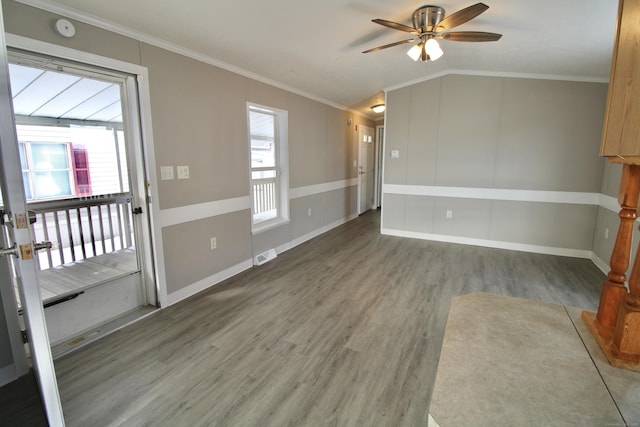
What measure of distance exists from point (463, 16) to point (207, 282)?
131 inches

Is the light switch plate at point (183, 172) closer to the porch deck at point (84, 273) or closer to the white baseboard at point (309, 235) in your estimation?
the porch deck at point (84, 273)

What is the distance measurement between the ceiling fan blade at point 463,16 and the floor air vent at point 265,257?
315 cm

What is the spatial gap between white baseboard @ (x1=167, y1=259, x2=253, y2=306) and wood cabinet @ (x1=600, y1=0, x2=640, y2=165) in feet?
10.6

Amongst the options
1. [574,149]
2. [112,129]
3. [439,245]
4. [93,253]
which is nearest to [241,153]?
[112,129]

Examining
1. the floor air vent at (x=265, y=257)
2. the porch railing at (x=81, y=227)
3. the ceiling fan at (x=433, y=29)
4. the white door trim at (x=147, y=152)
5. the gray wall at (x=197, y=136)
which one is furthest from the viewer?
the floor air vent at (x=265, y=257)

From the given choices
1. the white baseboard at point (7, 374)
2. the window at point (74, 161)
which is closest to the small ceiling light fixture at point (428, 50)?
the window at point (74, 161)

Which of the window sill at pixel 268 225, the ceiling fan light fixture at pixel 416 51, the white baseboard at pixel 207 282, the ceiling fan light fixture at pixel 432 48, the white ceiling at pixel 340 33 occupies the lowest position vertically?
the white baseboard at pixel 207 282

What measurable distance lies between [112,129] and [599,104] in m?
5.74

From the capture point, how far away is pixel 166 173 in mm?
2787

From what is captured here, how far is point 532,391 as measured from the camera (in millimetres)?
716

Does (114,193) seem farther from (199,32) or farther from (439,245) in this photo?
(439,245)

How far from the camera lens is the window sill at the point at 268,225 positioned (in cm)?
400

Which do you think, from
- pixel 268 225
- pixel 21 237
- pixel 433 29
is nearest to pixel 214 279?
pixel 268 225

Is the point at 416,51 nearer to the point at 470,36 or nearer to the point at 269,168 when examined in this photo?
the point at 470,36
